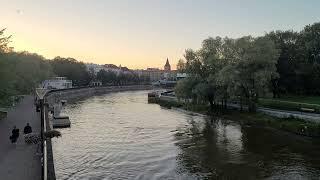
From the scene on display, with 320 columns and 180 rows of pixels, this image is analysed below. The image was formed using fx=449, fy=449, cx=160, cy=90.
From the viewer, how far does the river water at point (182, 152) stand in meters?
34.5

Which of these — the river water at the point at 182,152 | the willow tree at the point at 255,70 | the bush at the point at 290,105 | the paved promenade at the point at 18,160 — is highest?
the willow tree at the point at 255,70

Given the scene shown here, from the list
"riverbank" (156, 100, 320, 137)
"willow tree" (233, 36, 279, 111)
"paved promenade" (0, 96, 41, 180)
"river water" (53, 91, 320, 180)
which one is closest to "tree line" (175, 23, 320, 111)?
"willow tree" (233, 36, 279, 111)

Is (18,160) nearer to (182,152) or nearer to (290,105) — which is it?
(182,152)

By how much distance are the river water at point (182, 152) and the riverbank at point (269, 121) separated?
157 centimetres

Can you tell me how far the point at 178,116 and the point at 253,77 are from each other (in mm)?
15670

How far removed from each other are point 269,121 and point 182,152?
2219cm

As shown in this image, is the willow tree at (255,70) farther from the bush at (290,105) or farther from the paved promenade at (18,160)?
the paved promenade at (18,160)

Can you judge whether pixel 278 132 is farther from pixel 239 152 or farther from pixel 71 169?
pixel 71 169

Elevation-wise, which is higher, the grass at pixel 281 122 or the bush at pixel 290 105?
the bush at pixel 290 105

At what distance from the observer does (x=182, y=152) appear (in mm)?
42969

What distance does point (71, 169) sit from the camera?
114 ft

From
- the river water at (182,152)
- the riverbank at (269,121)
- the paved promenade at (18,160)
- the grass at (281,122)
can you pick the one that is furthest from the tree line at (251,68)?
the paved promenade at (18,160)

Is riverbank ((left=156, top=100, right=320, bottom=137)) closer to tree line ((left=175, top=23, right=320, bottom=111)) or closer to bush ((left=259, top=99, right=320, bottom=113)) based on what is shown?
tree line ((left=175, top=23, right=320, bottom=111))

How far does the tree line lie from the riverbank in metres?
1.92
